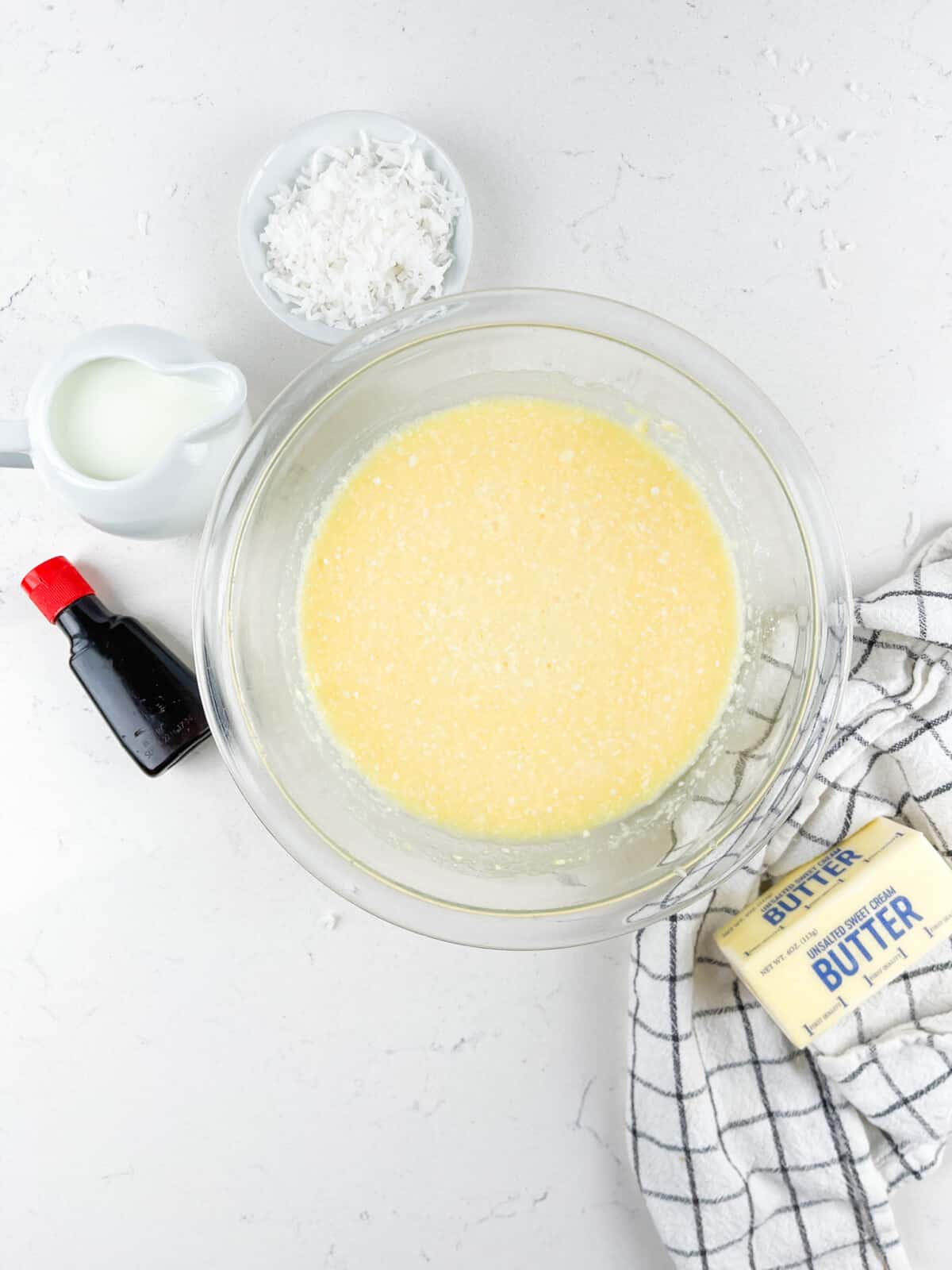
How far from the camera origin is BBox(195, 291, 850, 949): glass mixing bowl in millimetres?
807

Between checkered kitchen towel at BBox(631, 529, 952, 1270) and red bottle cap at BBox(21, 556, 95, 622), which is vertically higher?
red bottle cap at BBox(21, 556, 95, 622)

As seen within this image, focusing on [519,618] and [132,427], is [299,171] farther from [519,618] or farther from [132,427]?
[519,618]

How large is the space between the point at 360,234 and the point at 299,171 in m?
0.11

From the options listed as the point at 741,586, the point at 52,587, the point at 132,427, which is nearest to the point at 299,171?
the point at 132,427

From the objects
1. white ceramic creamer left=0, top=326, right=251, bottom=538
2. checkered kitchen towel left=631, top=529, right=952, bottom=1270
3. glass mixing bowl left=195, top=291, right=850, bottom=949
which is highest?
white ceramic creamer left=0, top=326, right=251, bottom=538

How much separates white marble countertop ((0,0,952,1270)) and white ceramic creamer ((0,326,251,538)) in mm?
112

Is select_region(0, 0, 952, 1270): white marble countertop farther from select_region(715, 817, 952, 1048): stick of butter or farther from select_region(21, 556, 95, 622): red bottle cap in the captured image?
select_region(715, 817, 952, 1048): stick of butter

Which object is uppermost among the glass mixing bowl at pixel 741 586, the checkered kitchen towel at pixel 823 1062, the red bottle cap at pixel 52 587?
the red bottle cap at pixel 52 587

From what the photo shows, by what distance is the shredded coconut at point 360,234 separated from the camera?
82cm

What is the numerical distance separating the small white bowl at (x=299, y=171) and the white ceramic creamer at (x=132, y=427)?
0.10 m

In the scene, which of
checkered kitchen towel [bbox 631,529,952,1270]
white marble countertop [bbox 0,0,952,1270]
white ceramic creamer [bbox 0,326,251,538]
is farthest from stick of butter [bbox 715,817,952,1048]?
white ceramic creamer [bbox 0,326,251,538]

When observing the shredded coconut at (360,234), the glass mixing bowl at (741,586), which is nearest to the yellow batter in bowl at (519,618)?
the glass mixing bowl at (741,586)

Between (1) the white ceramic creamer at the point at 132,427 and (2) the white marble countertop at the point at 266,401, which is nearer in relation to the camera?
(1) the white ceramic creamer at the point at 132,427

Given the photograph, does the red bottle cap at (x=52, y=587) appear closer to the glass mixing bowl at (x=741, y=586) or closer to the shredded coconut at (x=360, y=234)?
the glass mixing bowl at (x=741, y=586)
